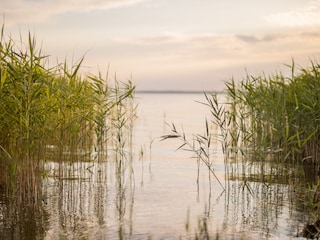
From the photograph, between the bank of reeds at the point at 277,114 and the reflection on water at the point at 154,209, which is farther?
the bank of reeds at the point at 277,114

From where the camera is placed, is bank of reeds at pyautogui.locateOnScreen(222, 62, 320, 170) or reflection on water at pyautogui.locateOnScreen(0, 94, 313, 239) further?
bank of reeds at pyautogui.locateOnScreen(222, 62, 320, 170)

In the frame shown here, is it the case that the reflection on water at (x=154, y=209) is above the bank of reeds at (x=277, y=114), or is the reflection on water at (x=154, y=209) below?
below

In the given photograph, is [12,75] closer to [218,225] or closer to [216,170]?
[218,225]

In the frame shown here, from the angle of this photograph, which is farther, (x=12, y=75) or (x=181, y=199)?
(x=181, y=199)

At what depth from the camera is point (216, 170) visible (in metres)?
14.2

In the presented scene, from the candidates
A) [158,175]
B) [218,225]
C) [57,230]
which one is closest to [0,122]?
[57,230]

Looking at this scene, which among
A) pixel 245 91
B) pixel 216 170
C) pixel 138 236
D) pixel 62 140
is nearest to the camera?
pixel 138 236

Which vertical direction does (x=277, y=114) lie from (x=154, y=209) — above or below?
above

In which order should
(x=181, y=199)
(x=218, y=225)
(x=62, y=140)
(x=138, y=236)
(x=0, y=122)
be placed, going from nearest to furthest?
(x=138, y=236), (x=218, y=225), (x=0, y=122), (x=62, y=140), (x=181, y=199)

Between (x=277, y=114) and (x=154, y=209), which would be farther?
(x=277, y=114)

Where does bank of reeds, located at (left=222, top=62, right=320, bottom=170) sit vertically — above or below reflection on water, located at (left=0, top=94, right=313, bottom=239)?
above

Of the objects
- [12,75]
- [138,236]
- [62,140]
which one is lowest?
[138,236]

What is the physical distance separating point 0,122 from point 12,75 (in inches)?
37.9

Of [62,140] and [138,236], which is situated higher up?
[62,140]
